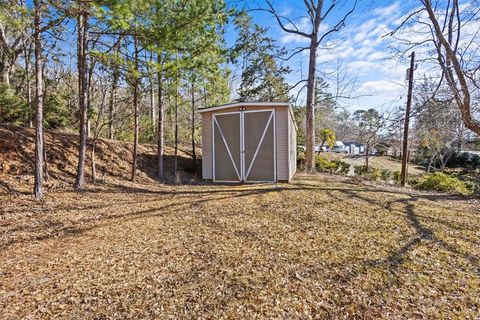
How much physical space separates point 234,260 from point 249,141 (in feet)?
16.8

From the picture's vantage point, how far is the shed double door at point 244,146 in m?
7.33

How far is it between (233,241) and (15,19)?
431 cm

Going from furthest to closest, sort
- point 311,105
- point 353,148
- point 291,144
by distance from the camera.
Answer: point 353,148 → point 311,105 → point 291,144

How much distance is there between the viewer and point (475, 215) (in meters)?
4.39

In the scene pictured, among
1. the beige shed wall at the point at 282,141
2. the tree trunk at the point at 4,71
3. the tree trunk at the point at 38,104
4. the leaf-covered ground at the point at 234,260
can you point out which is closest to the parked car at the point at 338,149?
the beige shed wall at the point at 282,141

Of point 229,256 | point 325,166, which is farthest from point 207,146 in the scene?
point 325,166

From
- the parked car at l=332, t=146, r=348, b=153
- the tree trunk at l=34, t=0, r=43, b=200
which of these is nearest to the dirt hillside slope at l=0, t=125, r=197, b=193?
the tree trunk at l=34, t=0, r=43, b=200

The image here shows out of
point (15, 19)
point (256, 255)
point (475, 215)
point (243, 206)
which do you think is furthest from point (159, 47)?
point (475, 215)

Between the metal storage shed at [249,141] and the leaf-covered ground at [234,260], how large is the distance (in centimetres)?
281

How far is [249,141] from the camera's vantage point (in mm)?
7434

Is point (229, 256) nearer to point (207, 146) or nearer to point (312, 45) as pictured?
point (207, 146)

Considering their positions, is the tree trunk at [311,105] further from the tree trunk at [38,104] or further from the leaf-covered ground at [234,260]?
the tree trunk at [38,104]

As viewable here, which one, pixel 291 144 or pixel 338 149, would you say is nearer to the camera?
pixel 291 144

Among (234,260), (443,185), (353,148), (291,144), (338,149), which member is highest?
(353,148)
